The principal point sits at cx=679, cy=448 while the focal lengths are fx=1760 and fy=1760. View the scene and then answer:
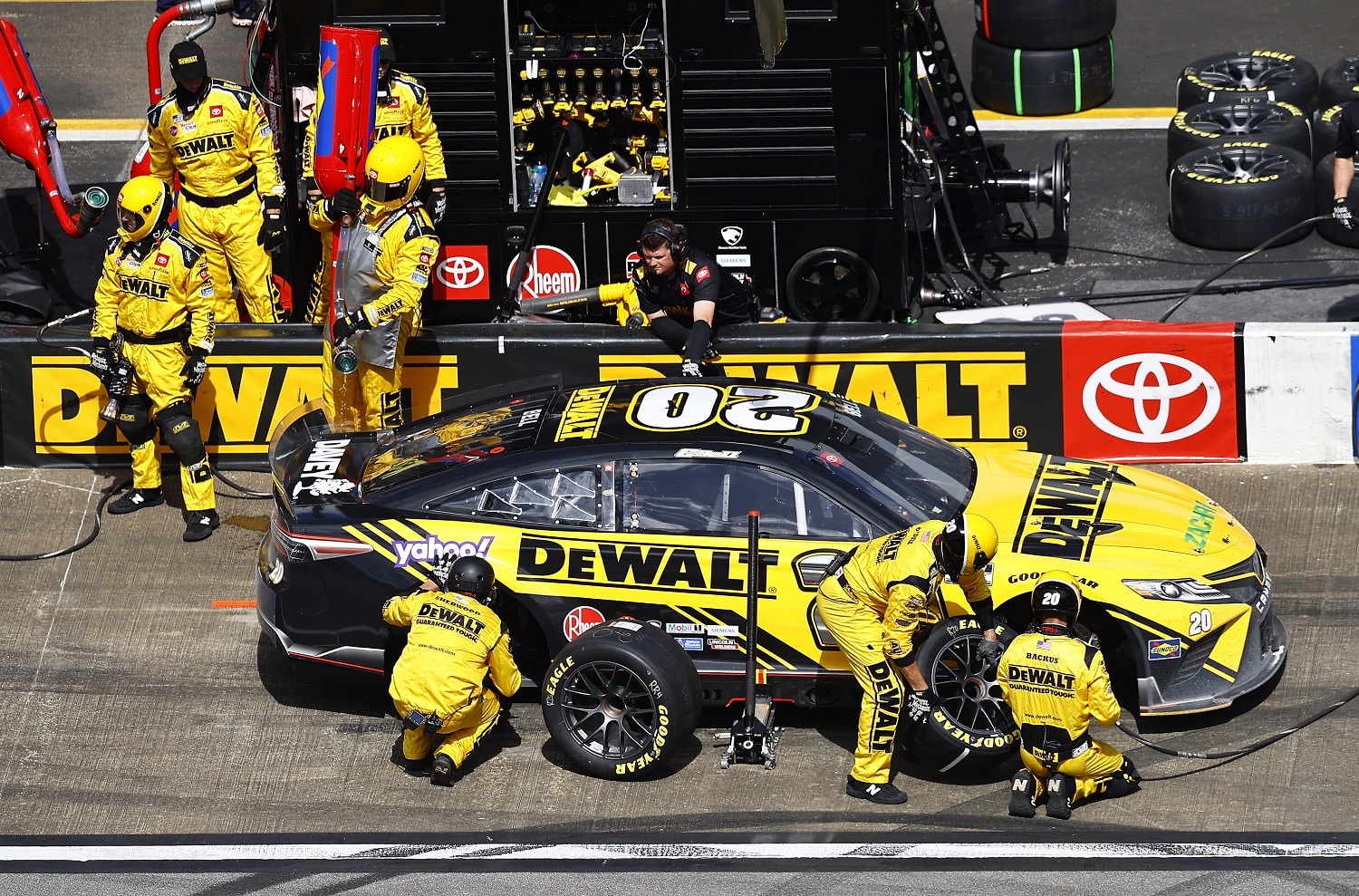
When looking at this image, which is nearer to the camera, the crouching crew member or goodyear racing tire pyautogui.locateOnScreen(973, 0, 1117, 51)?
the crouching crew member

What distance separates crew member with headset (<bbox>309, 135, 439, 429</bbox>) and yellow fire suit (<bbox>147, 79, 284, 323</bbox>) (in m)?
1.19

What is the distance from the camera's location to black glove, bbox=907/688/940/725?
8047 millimetres

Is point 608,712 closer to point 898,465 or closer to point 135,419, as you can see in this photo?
point 898,465

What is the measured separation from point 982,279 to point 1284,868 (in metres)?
7.47

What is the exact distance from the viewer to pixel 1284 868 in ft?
24.2

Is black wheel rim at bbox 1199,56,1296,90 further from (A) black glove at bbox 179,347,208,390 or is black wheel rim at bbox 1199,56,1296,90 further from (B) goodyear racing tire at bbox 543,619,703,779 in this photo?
(B) goodyear racing tire at bbox 543,619,703,779

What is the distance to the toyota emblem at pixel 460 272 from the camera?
42.0ft

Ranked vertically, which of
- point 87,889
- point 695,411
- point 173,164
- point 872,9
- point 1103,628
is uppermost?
point 872,9

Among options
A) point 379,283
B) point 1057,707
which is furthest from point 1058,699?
point 379,283

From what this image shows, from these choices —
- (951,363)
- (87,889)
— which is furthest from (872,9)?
(87,889)

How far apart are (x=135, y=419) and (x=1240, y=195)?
885cm

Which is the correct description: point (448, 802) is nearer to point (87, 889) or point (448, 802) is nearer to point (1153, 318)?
point (87, 889)

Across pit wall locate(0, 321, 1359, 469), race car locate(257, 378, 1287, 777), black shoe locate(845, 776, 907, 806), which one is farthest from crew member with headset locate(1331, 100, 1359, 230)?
black shoe locate(845, 776, 907, 806)

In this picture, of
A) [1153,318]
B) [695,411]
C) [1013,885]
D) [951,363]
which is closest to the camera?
[1013,885]
